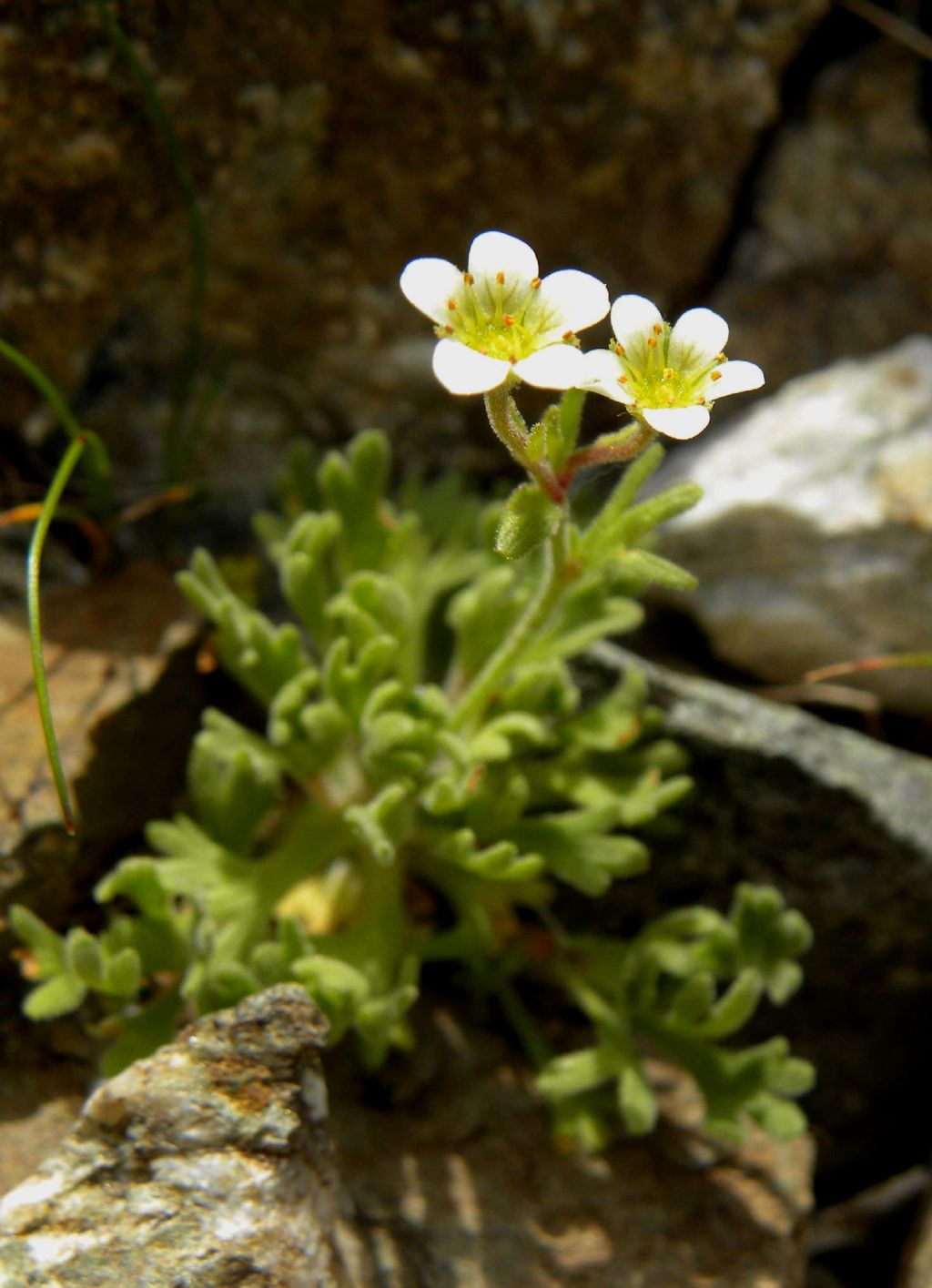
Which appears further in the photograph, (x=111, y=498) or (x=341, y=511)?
(x=111, y=498)

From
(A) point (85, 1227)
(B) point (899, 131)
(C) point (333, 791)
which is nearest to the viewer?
(A) point (85, 1227)

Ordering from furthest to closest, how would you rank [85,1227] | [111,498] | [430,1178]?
[111,498] → [430,1178] → [85,1227]

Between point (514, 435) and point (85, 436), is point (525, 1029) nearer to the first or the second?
point (514, 435)

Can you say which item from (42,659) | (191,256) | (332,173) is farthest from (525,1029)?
(332,173)

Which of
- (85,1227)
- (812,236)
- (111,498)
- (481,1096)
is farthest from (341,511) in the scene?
(812,236)

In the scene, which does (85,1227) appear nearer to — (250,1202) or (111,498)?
(250,1202)

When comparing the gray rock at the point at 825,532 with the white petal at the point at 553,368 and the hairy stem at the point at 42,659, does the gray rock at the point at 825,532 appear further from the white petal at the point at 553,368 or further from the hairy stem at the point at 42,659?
the hairy stem at the point at 42,659
